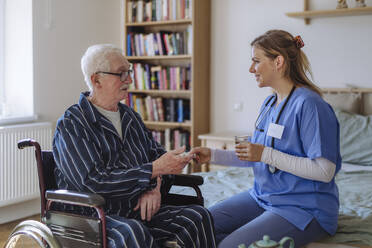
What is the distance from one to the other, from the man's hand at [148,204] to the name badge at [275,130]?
21.1 inches

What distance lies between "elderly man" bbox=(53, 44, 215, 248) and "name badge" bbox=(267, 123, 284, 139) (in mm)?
360

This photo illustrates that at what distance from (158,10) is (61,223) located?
9.95 ft

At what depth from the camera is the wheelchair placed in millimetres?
1541

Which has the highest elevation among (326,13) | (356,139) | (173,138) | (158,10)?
(158,10)

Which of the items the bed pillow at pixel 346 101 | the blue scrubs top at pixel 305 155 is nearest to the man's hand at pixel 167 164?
the blue scrubs top at pixel 305 155

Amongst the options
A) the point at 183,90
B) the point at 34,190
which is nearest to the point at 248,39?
the point at 183,90

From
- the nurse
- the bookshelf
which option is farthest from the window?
the nurse

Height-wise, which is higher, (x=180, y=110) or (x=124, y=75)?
(x=124, y=75)

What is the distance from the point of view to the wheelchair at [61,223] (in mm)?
1541

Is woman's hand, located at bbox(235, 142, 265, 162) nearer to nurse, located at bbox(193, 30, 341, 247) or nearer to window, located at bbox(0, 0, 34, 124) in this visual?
nurse, located at bbox(193, 30, 341, 247)

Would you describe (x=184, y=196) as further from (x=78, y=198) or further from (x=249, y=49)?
(x=249, y=49)

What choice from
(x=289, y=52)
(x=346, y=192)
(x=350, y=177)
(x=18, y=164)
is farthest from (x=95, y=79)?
(x=18, y=164)

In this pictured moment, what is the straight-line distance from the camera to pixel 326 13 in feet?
12.0

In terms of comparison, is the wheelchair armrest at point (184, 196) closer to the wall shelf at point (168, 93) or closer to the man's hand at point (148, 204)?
the man's hand at point (148, 204)
